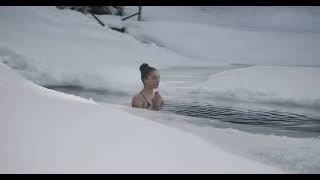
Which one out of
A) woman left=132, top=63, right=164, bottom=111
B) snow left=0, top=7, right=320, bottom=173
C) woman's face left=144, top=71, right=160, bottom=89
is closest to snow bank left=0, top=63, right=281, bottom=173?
snow left=0, top=7, right=320, bottom=173

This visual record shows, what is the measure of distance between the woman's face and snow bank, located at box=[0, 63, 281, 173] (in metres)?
0.22

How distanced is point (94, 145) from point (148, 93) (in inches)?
16.8

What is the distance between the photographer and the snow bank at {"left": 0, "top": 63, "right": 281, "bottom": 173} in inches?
102

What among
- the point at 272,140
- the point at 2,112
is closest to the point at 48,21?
the point at 2,112

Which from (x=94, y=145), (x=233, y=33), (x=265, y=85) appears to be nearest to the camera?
(x=94, y=145)

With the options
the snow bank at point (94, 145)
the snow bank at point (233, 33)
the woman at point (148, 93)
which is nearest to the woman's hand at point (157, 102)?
the woman at point (148, 93)

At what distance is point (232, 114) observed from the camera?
2705 millimetres

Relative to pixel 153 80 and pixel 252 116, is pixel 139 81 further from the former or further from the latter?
pixel 252 116

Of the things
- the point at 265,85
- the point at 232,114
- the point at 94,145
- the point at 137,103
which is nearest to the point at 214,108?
the point at 232,114

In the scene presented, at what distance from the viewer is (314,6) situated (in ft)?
8.95

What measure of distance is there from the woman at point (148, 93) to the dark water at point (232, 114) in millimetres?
45

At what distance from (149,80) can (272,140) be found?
766 mm
